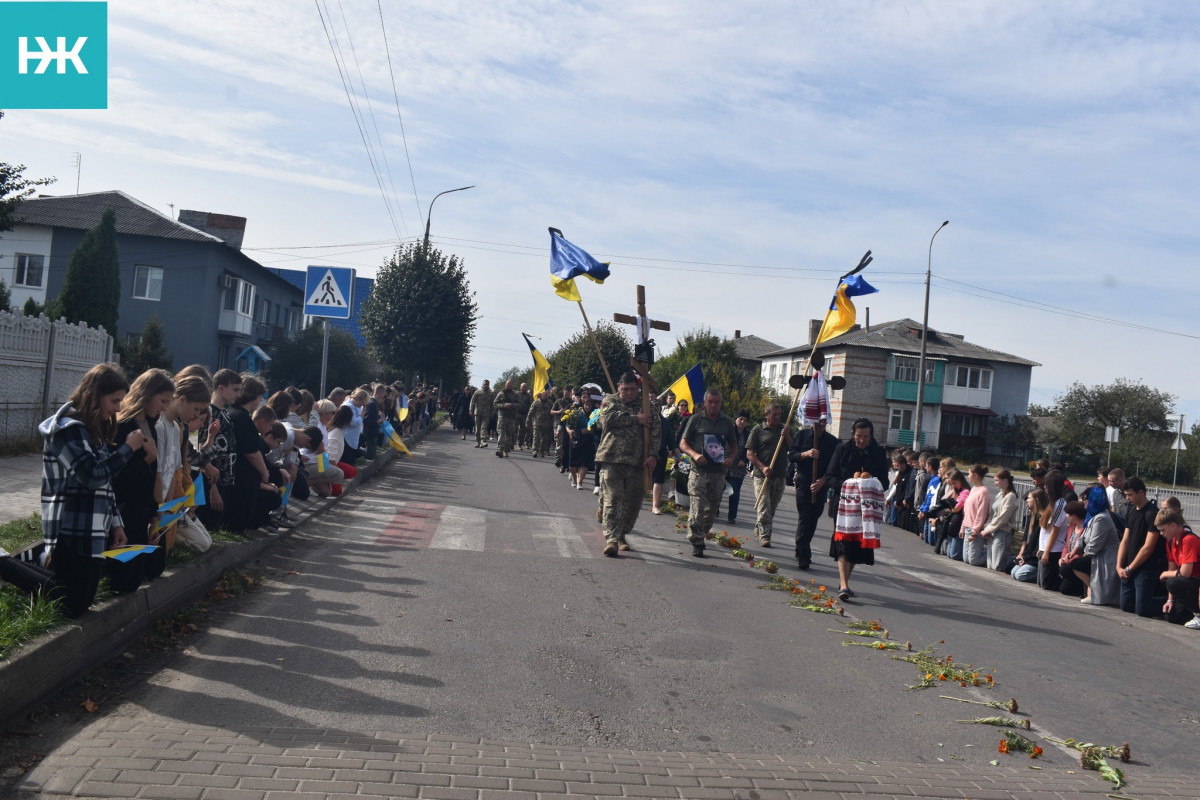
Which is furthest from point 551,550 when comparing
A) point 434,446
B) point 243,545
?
point 434,446

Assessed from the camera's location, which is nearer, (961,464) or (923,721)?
(923,721)

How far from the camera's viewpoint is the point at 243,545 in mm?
8828

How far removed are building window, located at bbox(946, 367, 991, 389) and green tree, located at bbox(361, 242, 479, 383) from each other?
1494 inches

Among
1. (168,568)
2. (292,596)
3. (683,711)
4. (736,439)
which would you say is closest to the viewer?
(683,711)

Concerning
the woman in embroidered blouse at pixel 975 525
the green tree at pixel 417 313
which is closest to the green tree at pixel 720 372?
the green tree at pixel 417 313

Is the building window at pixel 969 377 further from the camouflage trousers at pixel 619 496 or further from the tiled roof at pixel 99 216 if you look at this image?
the camouflage trousers at pixel 619 496

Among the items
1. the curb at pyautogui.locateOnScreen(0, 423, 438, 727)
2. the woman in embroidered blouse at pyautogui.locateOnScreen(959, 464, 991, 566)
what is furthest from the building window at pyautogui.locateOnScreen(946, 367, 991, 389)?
the curb at pyautogui.locateOnScreen(0, 423, 438, 727)

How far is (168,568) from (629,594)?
3.74 m

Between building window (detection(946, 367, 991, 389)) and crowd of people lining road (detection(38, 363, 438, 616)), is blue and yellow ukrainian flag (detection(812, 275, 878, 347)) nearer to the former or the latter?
crowd of people lining road (detection(38, 363, 438, 616))

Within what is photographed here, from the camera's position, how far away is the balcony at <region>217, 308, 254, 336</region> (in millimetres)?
50469

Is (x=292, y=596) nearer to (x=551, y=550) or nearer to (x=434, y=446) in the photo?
(x=551, y=550)

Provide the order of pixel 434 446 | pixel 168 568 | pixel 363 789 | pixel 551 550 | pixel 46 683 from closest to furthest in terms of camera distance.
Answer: pixel 363 789 < pixel 46 683 < pixel 168 568 < pixel 551 550 < pixel 434 446

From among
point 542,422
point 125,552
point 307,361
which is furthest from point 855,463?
point 307,361

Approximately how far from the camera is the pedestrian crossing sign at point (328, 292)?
14670 mm
